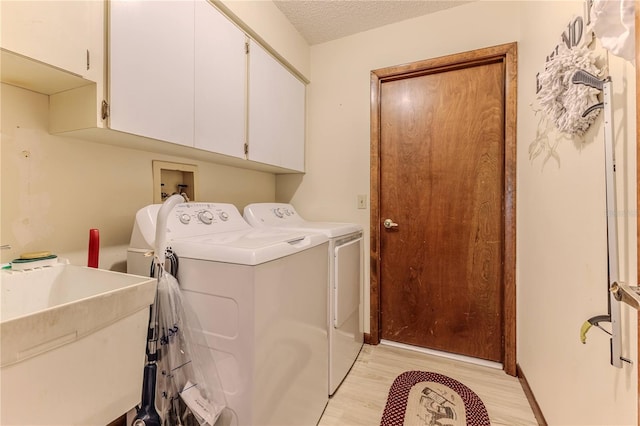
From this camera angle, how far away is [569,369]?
1.08 metres

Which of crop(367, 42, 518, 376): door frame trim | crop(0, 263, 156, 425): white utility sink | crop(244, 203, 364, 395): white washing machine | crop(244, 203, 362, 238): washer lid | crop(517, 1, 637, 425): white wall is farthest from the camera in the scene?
crop(367, 42, 518, 376): door frame trim

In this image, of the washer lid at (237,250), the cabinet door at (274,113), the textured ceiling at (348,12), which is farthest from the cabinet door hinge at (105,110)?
the textured ceiling at (348,12)

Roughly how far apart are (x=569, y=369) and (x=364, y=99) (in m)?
2.00

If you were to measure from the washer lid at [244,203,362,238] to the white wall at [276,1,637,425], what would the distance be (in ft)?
1.00

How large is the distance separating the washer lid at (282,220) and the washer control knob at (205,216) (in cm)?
37

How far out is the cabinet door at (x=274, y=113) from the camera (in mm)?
1765

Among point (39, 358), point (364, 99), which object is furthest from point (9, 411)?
point (364, 99)

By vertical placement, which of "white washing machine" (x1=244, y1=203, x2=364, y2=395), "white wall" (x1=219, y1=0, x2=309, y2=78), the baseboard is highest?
Answer: "white wall" (x1=219, y1=0, x2=309, y2=78)

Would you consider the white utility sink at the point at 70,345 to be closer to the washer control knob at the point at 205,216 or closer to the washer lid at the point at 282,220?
the washer control knob at the point at 205,216

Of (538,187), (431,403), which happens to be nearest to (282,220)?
(431,403)

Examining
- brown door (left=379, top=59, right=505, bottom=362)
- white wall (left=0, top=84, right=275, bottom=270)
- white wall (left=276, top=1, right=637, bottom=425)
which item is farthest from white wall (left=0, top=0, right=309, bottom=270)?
brown door (left=379, top=59, right=505, bottom=362)

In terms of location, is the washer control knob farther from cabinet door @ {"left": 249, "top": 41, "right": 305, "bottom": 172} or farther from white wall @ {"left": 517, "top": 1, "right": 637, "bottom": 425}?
white wall @ {"left": 517, "top": 1, "right": 637, "bottom": 425}

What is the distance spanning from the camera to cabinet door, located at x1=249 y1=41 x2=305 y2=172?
1765 millimetres

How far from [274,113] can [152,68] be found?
92cm
